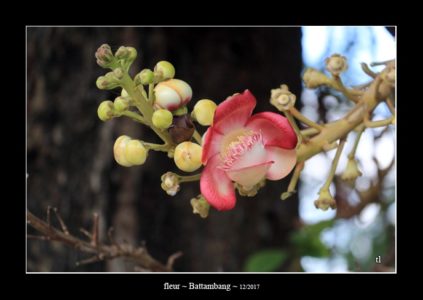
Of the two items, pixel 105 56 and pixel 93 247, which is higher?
pixel 105 56

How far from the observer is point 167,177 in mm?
794

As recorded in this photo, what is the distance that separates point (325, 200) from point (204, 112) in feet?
0.69

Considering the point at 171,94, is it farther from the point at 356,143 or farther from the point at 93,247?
the point at 93,247

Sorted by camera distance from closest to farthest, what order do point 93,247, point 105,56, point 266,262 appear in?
point 105,56
point 93,247
point 266,262

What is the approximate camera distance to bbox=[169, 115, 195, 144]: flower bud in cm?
78

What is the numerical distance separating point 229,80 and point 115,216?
53cm

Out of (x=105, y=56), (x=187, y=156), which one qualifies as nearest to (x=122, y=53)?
(x=105, y=56)

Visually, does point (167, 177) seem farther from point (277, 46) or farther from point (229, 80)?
point (277, 46)

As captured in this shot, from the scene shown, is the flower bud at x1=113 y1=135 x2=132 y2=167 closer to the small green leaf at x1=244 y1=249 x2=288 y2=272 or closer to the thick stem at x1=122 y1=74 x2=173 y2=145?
the thick stem at x1=122 y1=74 x2=173 y2=145

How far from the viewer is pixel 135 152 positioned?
30.3 inches

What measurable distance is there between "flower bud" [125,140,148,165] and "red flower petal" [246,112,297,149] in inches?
5.8

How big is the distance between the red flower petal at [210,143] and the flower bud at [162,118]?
52 millimetres

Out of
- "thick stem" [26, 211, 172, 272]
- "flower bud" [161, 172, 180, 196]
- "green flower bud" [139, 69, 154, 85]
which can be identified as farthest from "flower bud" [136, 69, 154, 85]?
"thick stem" [26, 211, 172, 272]

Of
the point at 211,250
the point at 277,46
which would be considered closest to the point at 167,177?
the point at 211,250
